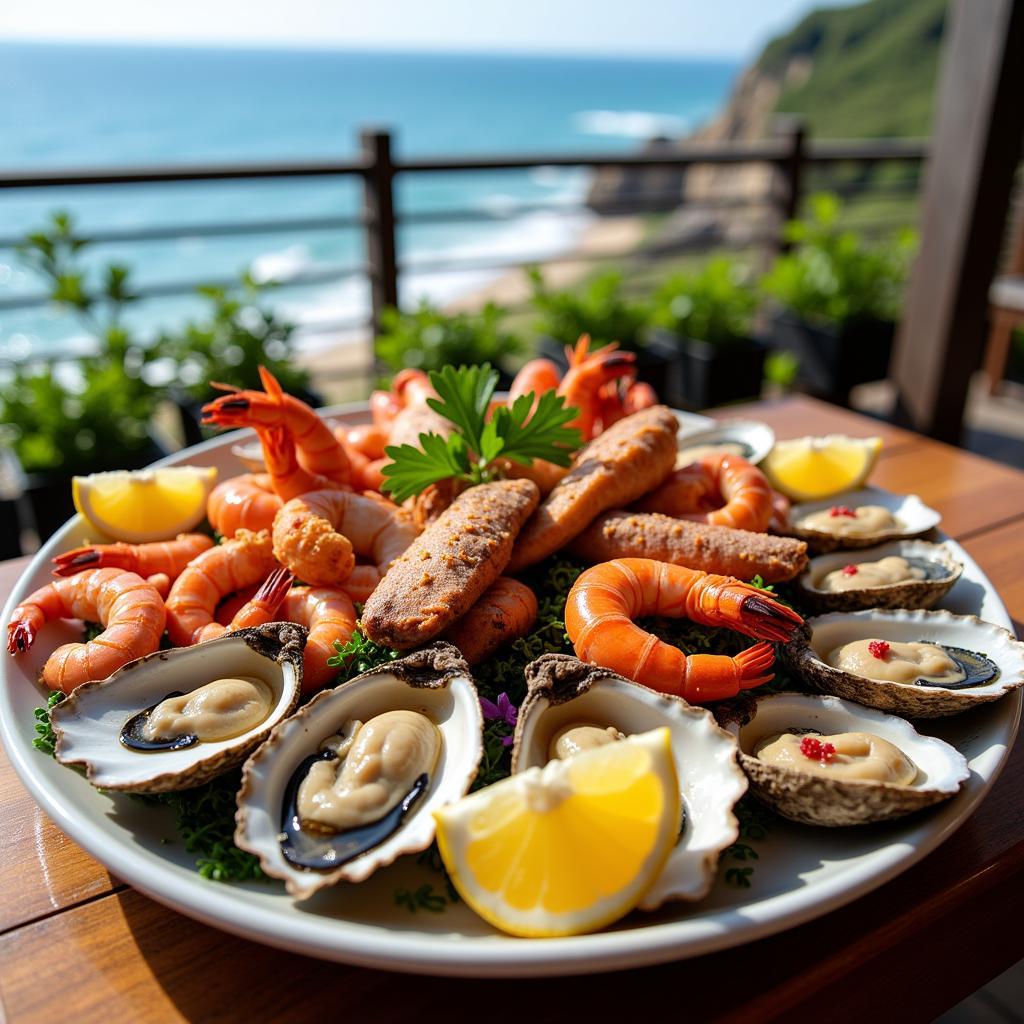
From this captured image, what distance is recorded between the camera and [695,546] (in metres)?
1.57

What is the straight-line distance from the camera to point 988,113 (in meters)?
3.01

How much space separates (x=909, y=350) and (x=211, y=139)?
1924 inches

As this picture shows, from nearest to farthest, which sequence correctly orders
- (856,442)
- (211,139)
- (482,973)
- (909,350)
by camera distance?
(482,973)
(856,442)
(909,350)
(211,139)

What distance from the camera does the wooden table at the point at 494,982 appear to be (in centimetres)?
90

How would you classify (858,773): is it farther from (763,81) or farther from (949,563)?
(763,81)

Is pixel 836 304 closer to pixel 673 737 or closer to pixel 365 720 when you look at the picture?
pixel 673 737

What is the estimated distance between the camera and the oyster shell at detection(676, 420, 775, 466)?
2.04 meters

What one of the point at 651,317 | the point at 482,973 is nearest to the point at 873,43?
the point at 651,317

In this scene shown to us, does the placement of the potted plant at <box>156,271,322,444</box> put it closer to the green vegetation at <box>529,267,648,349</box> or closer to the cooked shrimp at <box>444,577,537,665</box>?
the green vegetation at <box>529,267,648,349</box>

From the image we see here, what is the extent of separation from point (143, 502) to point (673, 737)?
→ 3.90 feet

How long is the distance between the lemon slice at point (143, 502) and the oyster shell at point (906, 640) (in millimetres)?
1214

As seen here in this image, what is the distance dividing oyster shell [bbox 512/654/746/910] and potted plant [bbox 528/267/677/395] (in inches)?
119

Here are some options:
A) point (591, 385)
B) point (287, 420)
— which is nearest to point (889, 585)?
point (591, 385)

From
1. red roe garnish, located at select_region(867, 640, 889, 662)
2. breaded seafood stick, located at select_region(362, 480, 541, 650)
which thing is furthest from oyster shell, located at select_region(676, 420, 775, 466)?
red roe garnish, located at select_region(867, 640, 889, 662)
